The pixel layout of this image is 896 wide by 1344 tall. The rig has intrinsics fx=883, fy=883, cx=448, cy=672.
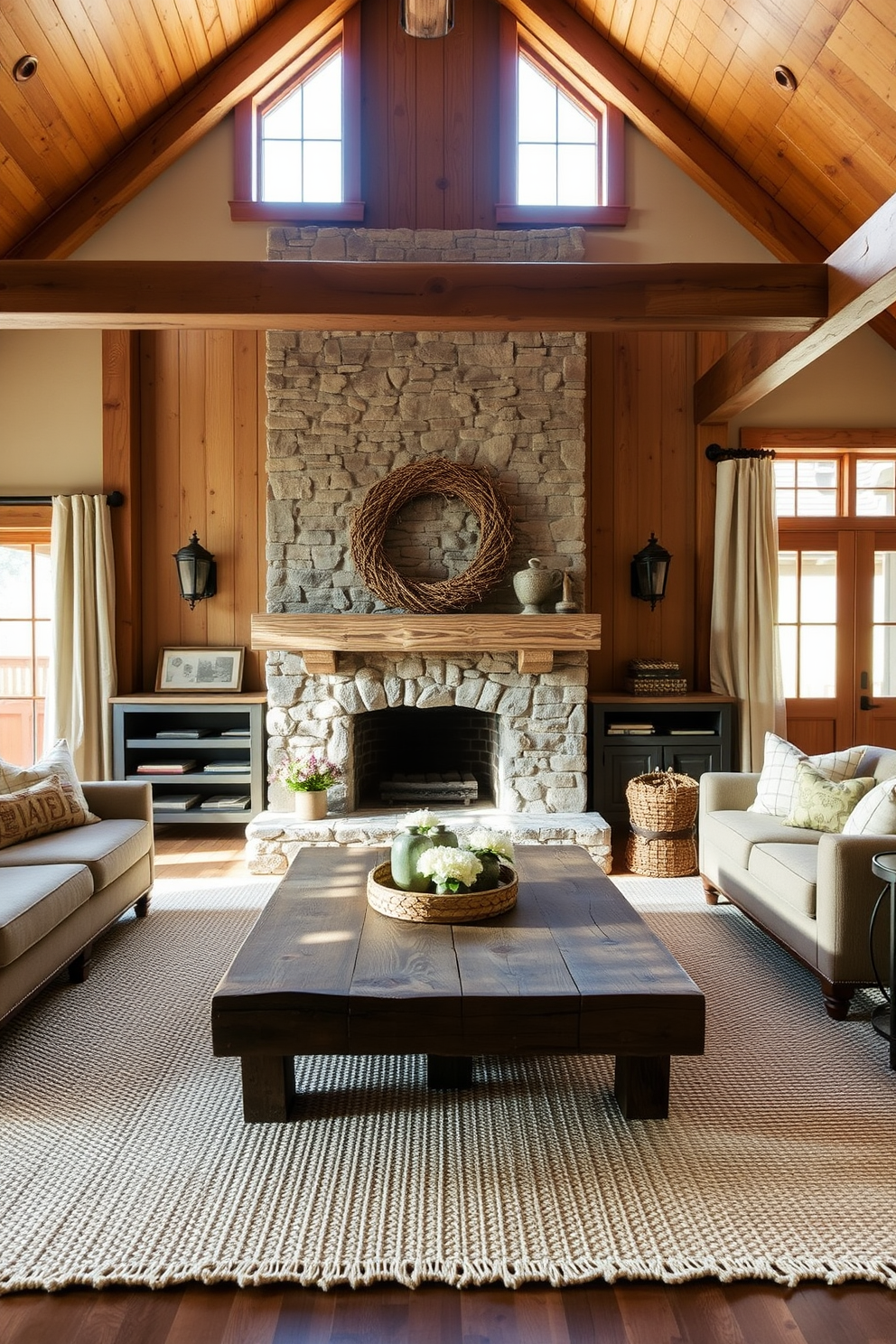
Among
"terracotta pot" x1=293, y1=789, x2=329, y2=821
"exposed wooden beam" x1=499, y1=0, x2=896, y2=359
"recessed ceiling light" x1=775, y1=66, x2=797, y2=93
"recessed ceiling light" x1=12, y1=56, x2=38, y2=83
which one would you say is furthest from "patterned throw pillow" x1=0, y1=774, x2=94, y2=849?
"exposed wooden beam" x1=499, y1=0, x2=896, y2=359

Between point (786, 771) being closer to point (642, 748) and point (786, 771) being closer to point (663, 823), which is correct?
point (663, 823)

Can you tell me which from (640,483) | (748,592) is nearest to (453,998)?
(748,592)

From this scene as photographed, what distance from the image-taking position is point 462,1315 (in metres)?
1.63

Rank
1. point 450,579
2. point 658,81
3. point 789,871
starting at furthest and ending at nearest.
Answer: point 658,81 → point 450,579 → point 789,871

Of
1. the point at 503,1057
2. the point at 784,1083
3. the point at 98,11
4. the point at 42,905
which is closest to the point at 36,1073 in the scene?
the point at 42,905

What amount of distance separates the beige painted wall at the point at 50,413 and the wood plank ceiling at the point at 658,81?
2.06 feet

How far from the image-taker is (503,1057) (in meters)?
2.62

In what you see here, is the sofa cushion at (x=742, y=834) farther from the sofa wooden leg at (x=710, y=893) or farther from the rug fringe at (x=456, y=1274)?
the rug fringe at (x=456, y=1274)

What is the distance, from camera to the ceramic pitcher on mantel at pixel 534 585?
4875 millimetres

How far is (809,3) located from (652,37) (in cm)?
138

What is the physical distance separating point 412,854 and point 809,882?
1.38 metres

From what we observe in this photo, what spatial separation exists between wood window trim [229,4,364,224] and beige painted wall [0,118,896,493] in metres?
0.09

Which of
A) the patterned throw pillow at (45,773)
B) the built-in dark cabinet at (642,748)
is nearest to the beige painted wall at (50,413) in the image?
the patterned throw pillow at (45,773)

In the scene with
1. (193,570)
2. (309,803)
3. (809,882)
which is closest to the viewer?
(809,882)
